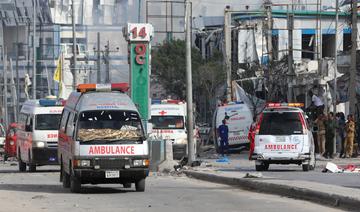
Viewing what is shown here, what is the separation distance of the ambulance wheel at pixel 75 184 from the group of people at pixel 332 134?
17677 mm

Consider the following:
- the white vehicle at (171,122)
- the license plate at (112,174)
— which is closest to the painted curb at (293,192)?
the license plate at (112,174)

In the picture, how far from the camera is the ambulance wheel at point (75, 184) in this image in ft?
72.5

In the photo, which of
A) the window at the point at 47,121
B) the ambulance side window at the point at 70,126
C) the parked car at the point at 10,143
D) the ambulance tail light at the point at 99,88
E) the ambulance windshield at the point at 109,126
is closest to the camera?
the ambulance windshield at the point at 109,126

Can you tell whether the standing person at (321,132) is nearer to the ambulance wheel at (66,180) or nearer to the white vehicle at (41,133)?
the white vehicle at (41,133)

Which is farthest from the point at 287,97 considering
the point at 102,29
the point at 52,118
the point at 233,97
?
the point at 102,29

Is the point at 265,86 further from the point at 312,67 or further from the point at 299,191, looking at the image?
the point at 299,191

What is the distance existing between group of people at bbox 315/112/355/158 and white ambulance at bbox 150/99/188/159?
636 centimetres

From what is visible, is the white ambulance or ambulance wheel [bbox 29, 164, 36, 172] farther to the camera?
the white ambulance

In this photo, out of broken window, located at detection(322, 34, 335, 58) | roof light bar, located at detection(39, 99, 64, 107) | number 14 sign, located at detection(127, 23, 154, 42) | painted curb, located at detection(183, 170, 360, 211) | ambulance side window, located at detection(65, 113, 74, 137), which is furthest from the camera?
broken window, located at detection(322, 34, 335, 58)

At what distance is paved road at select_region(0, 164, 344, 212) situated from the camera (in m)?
17.6

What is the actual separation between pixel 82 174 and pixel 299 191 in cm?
521

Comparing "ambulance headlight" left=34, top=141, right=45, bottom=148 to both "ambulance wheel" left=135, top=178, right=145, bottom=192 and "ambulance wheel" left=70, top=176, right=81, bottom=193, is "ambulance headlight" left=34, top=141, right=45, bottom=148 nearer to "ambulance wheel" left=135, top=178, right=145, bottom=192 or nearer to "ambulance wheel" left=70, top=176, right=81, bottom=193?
"ambulance wheel" left=70, top=176, right=81, bottom=193

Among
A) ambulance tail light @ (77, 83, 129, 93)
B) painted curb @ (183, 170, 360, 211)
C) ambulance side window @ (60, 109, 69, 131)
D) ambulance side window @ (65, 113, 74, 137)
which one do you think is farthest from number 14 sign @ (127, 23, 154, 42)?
ambulance side window @ (65, 113, 74, 137)

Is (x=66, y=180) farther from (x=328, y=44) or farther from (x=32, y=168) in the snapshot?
(x=328, y=44)
